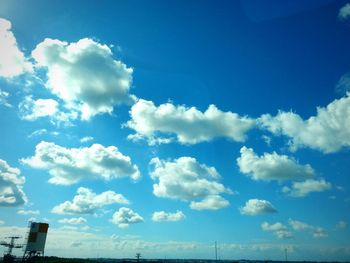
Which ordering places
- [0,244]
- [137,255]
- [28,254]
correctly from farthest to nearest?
1. [137,255]
2. [0,244]
3. [28,254]

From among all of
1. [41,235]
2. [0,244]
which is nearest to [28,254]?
[41,235]

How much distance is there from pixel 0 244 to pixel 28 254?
22773 mm

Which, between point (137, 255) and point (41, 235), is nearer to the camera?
point (41, 235)

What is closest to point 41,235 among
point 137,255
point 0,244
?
point 0,244

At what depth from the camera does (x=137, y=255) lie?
525 feet

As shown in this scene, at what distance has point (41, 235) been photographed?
99500 mm

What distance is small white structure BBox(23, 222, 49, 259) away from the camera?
9750 centimetres

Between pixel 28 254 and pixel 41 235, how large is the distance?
6256 millimetres

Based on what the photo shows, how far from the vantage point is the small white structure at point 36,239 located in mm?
97500

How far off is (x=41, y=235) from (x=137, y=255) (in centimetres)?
7079

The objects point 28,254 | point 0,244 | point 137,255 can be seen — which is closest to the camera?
point 28,254

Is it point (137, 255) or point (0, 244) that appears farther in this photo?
point (137, 255)

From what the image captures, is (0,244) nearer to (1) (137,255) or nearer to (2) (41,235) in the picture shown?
(2) (41,235)

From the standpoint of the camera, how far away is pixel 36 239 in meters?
98.7
